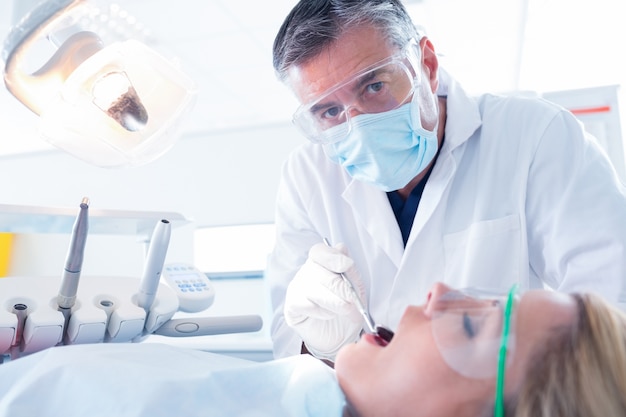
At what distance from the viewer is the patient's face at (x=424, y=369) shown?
2.71 feet

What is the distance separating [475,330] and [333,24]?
2.68 ft

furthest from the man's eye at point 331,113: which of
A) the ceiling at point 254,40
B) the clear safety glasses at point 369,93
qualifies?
the ceiling at point 254,40

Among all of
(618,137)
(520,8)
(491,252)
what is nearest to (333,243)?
(491,252)

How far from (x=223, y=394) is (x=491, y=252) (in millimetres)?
800

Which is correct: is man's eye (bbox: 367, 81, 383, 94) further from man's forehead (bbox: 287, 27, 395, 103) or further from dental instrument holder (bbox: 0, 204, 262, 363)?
dental instrument holder (bbox: 0, 204, 262, 363)

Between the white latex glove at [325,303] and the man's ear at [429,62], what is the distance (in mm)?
512

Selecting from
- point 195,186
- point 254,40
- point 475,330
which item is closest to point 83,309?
point 475,330

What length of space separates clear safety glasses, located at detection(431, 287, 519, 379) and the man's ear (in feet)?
2.38

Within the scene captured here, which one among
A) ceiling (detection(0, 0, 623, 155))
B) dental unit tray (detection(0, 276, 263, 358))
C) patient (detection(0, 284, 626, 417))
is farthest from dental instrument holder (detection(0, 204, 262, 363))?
ceiling (detection(0, 0, 623, 155))

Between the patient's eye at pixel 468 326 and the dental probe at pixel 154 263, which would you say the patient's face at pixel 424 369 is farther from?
the dental probe at pixel 154 263

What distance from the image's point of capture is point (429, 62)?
4.83ft

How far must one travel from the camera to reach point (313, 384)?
3.01 ft

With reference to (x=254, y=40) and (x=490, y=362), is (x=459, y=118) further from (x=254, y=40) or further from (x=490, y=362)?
(x=254, y=40)

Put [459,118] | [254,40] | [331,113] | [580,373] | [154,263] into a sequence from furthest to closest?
[254,40]
[459,118]
[331,113]
[154,263]
[580,373]
